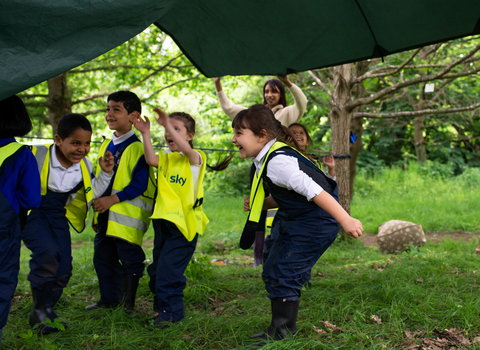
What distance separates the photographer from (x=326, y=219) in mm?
2727

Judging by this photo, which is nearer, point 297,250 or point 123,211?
point 297,250

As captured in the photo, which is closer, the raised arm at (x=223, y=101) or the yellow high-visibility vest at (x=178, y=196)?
the yellow high-visibility vest at (x=178, y=196)

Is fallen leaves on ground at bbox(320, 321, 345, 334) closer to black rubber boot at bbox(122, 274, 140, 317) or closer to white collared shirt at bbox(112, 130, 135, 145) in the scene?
black rubber boot at bbox(122, 274, 140, 317)

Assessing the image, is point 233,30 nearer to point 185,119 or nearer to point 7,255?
point 185,119

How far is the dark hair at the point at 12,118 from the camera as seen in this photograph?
2.28 m

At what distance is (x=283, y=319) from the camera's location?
8.66 ft

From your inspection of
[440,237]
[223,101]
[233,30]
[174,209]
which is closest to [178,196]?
[174,209]

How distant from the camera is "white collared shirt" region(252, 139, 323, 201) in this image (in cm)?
246

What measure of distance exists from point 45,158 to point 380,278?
3040 mm

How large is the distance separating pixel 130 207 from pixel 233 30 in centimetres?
179

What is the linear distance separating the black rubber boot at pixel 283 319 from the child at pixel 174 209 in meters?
0.80

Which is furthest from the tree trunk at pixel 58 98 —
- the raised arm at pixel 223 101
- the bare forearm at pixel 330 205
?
the bare forearm at pixel 330 205

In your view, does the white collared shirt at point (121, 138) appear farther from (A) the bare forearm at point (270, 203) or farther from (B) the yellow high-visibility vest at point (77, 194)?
(A) the bare forearm at point (270, 203)

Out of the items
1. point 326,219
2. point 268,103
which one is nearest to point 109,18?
point 326,219
